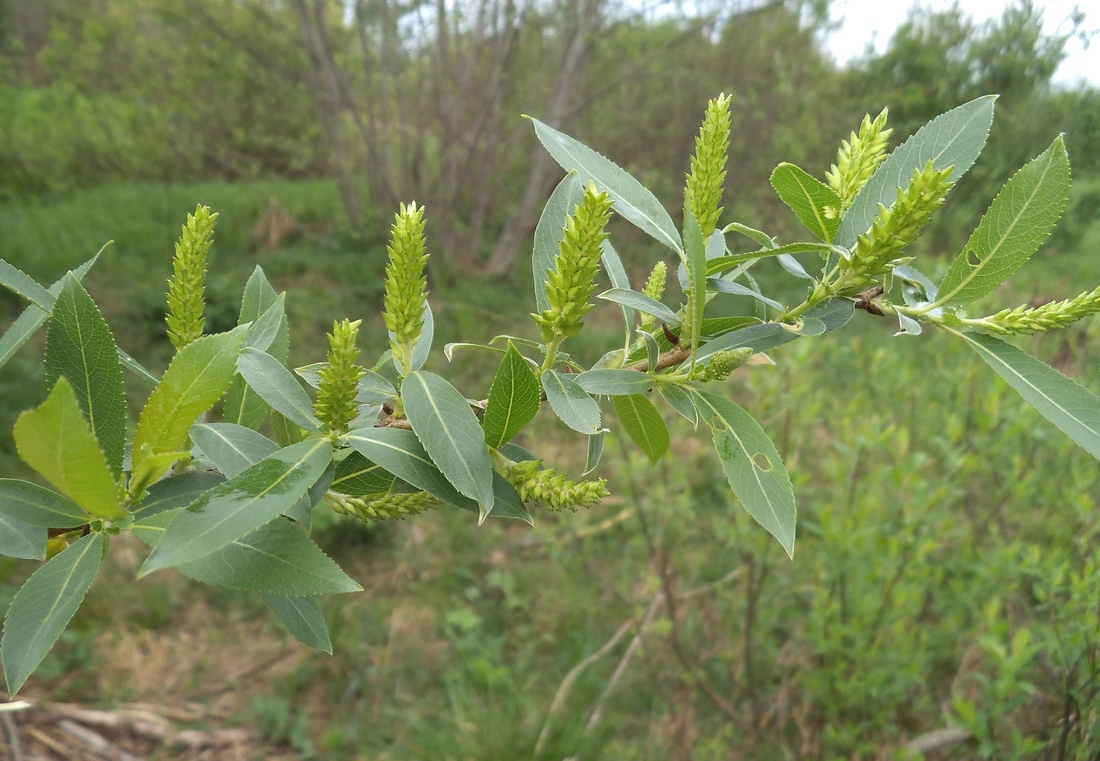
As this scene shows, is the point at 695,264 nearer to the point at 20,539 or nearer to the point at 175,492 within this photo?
the point at 175,492

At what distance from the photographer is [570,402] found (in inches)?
20.8

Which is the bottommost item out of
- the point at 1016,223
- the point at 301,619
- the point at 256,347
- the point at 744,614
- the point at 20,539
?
the point at 744,614

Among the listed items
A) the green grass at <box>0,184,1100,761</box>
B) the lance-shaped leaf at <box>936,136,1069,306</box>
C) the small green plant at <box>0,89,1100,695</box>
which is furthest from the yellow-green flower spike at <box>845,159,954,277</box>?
the green grass at <box>0,184,1100,761</box>

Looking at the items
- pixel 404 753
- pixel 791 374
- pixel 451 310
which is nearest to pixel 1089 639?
pixel 791 374

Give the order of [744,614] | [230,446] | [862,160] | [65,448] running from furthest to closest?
[744,614], [862,160], [230,446], [65,448]

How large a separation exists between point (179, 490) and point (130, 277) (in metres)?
5.99

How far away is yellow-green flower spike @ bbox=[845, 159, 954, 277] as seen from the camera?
1.44 feet

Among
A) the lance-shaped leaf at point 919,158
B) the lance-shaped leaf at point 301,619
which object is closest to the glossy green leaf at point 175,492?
the lance-shaped leaf at point 301,619

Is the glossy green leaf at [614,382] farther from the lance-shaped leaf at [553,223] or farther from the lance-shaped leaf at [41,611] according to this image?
the lance-shaped leaf at [41,611]

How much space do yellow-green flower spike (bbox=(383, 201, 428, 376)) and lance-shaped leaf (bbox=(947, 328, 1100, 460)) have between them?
0.47m

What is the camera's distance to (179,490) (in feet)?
1.64

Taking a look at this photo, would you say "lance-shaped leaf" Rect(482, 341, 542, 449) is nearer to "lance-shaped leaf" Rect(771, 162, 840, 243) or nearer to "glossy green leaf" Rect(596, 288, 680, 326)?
"glossy green leaf" Rect(596, 288, 680, 326)

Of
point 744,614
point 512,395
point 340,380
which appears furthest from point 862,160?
point 744,614

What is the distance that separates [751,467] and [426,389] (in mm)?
281
